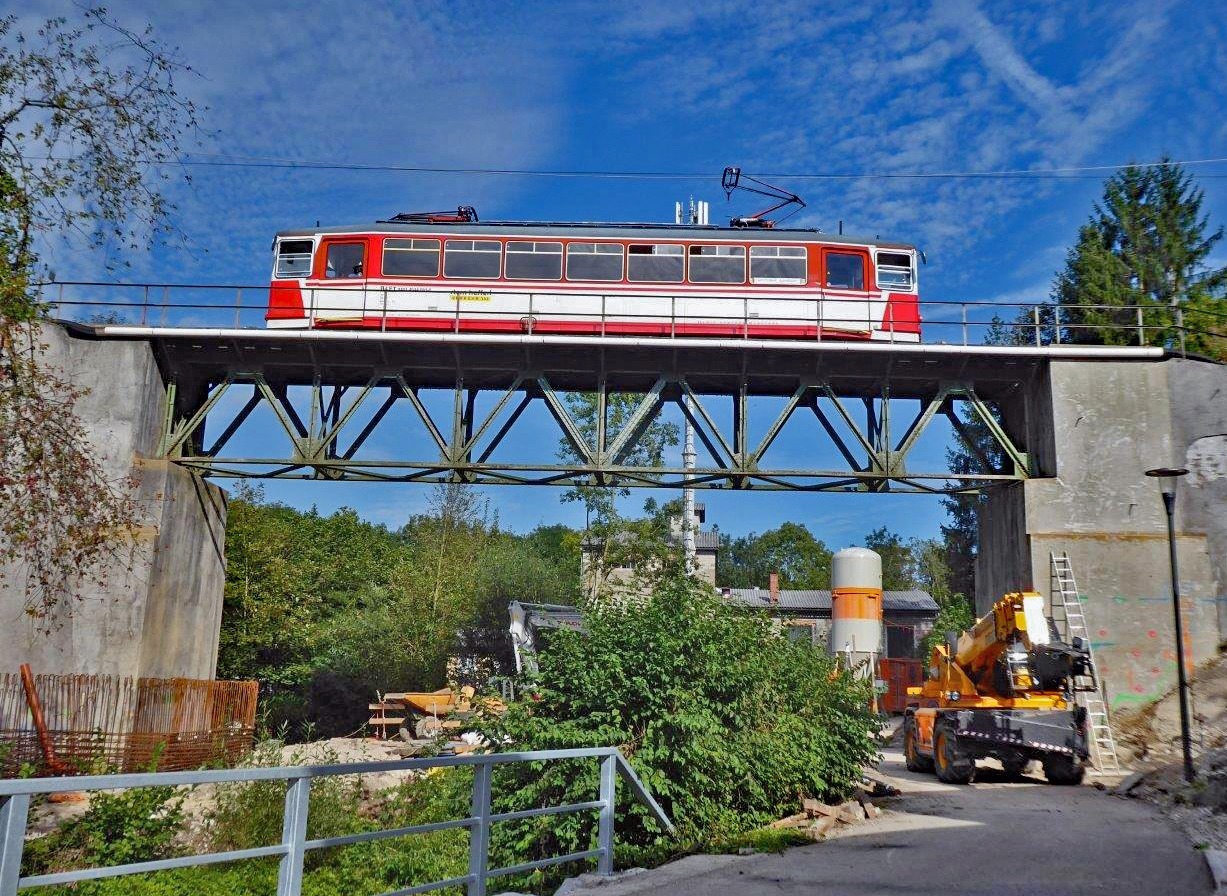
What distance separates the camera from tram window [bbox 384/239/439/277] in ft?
86.8

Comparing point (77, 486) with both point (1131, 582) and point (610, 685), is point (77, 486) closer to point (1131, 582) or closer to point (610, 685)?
point (610, 685)

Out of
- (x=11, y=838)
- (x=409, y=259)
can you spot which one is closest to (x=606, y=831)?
(x=11, y=838)

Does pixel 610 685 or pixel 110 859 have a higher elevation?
pixel 610 685

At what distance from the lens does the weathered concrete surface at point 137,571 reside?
22094 mm

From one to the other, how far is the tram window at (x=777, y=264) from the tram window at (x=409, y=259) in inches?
316

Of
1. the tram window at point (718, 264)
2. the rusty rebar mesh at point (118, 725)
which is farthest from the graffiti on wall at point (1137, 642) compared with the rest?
the rusty rebar mesh at point (118, 725)

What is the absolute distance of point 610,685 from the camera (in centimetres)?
1255

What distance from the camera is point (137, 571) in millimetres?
22750

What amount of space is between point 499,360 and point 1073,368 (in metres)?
13.2

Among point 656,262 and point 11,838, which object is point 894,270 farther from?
point 11,838

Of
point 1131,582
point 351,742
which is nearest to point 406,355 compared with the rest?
point 351,742

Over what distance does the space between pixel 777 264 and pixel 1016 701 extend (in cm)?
1269

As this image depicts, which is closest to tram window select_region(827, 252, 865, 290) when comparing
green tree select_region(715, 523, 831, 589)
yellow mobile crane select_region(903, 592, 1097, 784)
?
yellow mobile crane select_region(903, 592, 1097, 784)

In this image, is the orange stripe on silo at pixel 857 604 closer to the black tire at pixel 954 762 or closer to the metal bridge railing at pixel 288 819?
the black tire at pixel 954 762
